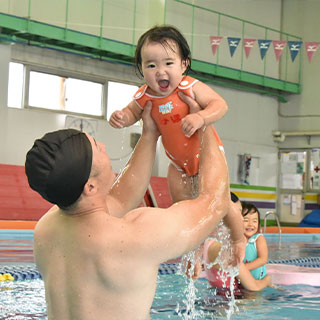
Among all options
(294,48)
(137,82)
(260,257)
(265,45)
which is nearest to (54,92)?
(137,82)

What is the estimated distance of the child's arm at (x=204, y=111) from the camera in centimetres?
245

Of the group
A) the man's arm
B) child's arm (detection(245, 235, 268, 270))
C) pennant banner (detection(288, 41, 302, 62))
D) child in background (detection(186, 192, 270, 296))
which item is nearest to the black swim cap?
the man's arm

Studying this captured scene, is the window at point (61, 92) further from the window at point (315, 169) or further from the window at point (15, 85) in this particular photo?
the window at point (315, 169)

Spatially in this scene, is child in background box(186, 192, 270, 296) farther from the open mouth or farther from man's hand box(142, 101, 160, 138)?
the open mouth

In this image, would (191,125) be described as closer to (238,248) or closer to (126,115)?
(126,115)

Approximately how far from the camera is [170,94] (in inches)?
111

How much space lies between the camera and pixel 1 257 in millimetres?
6730

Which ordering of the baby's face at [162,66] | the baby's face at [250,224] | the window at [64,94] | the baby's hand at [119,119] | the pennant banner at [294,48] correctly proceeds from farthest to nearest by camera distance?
the pennant banner at [294,48] → the window at [64,94] → the baby's face at [250,224] → the baby's hand at [119,119] → the baby's face at [162,66]

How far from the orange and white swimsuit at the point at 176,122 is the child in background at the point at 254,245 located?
91.9 inches

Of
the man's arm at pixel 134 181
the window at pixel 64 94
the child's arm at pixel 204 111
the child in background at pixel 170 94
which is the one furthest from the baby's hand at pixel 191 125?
the window at pixel 64 94

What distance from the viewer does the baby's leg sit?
2.96 metres

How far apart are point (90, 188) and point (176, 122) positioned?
93 cm

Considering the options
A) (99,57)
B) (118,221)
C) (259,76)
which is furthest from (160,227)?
(259,76)

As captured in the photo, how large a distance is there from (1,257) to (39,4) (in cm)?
748
